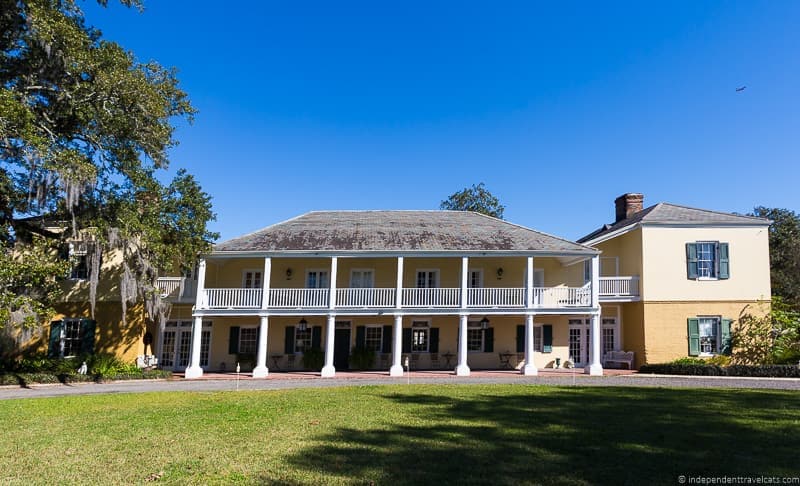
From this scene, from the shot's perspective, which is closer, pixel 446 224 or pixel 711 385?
pixel 711 385

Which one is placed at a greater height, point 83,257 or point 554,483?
point 83,257

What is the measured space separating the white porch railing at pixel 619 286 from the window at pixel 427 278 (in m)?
6.78

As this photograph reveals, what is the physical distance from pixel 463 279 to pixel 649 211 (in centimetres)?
913

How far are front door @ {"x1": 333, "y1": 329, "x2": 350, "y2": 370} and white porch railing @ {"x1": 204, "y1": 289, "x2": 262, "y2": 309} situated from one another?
3.67 meters

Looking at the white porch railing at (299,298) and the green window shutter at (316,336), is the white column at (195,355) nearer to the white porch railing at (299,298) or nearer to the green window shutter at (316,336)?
the white porch railing at (299,298)

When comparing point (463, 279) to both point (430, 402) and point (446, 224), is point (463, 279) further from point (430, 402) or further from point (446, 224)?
point (430, 402)

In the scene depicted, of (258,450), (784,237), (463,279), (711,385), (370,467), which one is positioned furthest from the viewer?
(784,237)

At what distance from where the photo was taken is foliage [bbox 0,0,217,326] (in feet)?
42.9

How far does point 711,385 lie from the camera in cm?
1502

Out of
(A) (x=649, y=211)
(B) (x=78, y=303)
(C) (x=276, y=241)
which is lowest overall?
(B) (x=78, y=303)

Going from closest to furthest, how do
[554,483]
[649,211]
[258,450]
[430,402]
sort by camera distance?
[554,483], [258,450], [430,402], [649,211]

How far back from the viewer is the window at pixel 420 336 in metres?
21.5

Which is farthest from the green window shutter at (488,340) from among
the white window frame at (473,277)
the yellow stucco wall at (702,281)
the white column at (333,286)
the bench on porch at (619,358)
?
the white column at (333,286)

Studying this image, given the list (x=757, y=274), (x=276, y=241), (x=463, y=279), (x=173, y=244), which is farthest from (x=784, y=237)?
(x=173, y=244)
